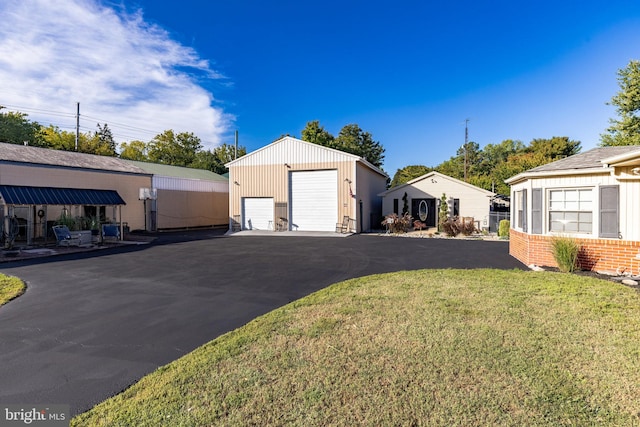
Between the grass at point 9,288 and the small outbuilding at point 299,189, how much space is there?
50.0 ft

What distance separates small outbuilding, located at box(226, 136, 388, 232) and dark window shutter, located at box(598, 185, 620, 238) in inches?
533

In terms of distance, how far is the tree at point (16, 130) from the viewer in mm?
33844

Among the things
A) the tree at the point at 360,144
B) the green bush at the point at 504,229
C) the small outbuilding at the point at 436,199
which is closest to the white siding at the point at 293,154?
the small outbuilding at the point at 436,199

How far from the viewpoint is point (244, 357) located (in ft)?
12.1

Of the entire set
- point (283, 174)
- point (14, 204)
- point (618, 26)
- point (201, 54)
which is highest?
point (201, 54)

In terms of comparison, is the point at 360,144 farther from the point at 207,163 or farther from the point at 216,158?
the point at 207,163

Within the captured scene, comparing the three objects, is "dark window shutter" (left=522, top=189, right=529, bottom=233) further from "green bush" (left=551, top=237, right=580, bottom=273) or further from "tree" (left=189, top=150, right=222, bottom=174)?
"tree" (left=189, top=150, right=222, bottom=174)

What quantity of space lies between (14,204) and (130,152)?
118ft

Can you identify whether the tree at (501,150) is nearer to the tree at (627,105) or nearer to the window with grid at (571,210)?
the tree at (627,105)

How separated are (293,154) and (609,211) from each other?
17231mm

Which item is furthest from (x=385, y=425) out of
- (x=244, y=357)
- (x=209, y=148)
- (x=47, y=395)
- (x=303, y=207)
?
(x=209, y=148)

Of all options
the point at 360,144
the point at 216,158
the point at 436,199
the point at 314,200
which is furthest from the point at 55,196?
the point at 360,144

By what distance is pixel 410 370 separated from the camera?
132 inches

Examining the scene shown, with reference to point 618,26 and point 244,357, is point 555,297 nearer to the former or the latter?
point 244,357
